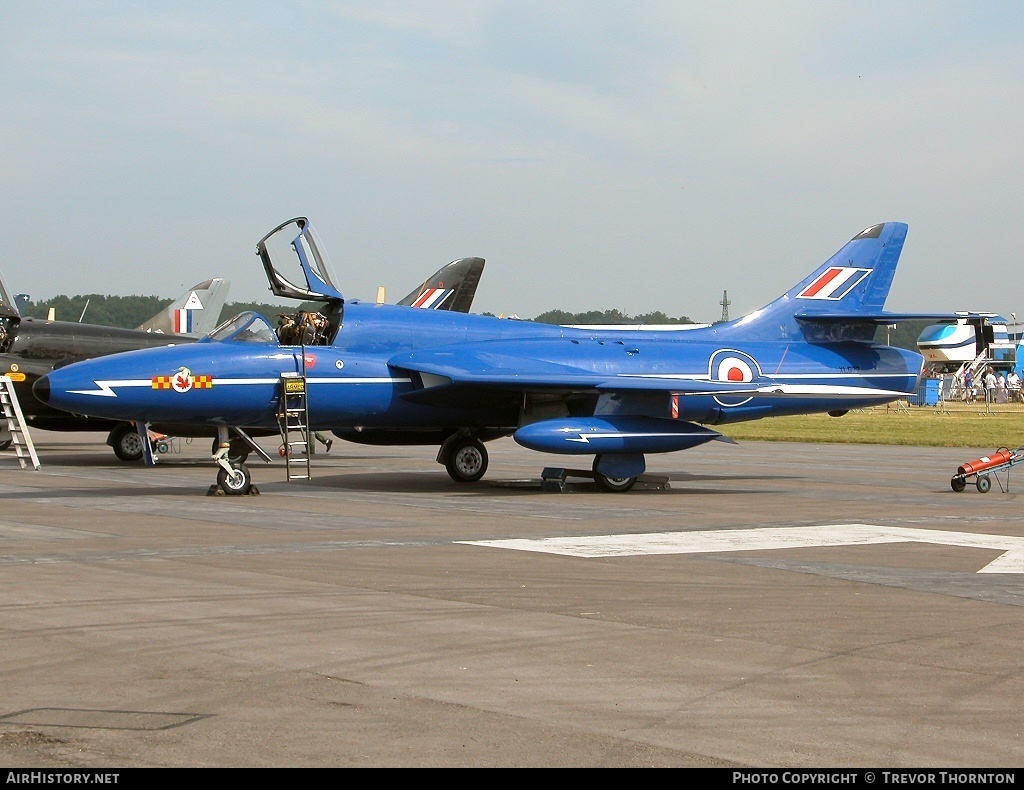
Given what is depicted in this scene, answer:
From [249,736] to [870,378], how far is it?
18251mm

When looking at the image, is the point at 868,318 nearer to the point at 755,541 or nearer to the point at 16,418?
the point at 755,541

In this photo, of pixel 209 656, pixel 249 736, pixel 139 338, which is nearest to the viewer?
pixel 249 736

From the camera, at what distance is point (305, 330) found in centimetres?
1873

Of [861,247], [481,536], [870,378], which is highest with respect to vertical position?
[861,247]

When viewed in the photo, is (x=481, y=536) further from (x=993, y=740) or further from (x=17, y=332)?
(x=17, y=332)

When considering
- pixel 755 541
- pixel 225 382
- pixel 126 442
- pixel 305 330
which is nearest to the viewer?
pixel 755 541

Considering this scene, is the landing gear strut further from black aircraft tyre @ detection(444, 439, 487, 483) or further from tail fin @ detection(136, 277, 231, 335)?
tail fin @ detection(136, 277, 231, 335)

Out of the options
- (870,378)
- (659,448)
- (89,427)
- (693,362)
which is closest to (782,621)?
(659,448)

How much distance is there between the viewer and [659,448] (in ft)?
61.2

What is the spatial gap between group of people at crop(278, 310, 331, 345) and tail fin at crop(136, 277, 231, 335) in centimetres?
2154

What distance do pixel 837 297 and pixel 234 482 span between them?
439 inches

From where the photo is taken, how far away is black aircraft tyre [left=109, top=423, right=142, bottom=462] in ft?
82.8

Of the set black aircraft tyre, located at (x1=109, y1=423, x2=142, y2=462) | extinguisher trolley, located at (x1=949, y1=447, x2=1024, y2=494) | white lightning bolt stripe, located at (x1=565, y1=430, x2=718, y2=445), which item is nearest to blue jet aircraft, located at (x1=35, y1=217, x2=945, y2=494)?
white lightning bolt stripe, located at (x1=565, y1=430, x2=718, y2=445)

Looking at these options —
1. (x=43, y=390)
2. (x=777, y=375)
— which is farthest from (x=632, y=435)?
(x=43, y=390)
